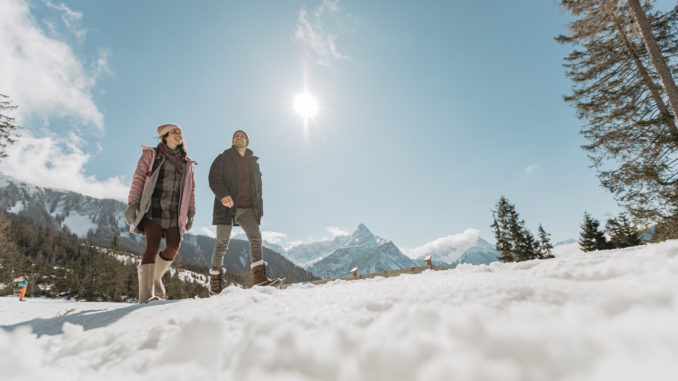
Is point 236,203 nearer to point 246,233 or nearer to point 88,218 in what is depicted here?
point 246,233

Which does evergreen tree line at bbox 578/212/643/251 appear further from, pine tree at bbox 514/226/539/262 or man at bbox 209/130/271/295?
man at bbox 209/130/271/295

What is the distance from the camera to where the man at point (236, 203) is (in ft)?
11.6

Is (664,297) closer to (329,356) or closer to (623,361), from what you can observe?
(623,361)

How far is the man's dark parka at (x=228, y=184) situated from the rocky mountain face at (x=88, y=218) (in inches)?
5709

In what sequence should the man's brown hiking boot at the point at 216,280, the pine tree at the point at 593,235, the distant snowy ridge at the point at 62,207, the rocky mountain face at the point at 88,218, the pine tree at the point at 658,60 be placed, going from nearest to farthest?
1. the man's brown hiking boot at the point at 216,280
2. the pine tree at the point at 658,60
3. the pine tree at the point at 593,235
4. the rocky mountain face at the point at 88,218
5. the distant snowy ridge at the point at 62,207

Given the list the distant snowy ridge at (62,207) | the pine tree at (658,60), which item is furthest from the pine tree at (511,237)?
the distant snowy ridge at (62,207)

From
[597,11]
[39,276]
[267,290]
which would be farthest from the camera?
[39,276]

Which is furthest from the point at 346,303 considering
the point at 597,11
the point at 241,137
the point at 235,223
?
the point at 597,11

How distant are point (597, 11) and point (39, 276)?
7241 centimetres

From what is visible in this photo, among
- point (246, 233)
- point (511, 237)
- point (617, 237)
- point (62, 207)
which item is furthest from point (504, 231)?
point (62, 207)

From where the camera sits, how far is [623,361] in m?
0.47

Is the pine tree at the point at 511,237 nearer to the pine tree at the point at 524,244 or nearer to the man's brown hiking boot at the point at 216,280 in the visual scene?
the pine tree at the point at 524,244

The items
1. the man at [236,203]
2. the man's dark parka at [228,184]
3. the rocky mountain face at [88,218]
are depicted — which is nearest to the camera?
the man at [236,203]

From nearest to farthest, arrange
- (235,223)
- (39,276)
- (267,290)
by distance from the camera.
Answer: (267,290) < (235,223) < (39,276)
